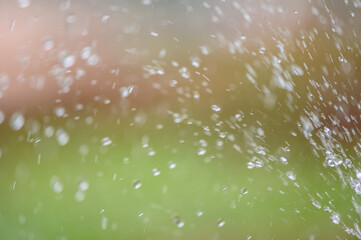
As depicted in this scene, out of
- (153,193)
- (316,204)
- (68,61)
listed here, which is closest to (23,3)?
(68,61)

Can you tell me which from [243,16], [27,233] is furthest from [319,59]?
[27,233]

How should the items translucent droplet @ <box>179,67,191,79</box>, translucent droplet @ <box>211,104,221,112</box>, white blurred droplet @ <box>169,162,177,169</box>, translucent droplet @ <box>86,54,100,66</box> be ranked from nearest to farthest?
white blurred droplet @ <box>169,162,177,169</box> < translucent droplet @ <box>86,54,100,66</box> < translucent droplet @ <box>211,104,221,112</box> < translucent droplet @ <box>179,67,191,79</box>

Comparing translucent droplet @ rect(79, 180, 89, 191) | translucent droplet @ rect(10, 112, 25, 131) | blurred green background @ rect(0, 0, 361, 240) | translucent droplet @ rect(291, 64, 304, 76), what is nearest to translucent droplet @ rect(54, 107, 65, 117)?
blurred green background @ rect(0, 0, 361, 240)

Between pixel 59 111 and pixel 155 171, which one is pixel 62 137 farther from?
pixel 155 171

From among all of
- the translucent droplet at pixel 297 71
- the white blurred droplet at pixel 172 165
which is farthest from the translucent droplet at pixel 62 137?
the translucent droplet at pixel 297 71

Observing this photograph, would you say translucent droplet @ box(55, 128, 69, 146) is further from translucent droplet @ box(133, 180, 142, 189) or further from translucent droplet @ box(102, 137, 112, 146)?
translucent droplet @ box(133, 180, 142, 189)

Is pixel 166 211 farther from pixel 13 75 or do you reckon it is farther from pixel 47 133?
pixel 13 75
